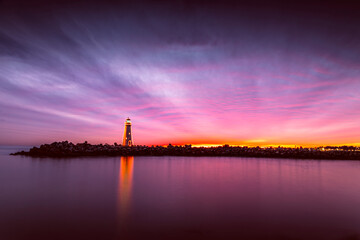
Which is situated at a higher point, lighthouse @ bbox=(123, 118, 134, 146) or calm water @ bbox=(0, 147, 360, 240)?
lighthouse @ bbox=(123, 118, 134, 146)

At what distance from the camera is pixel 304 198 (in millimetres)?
11672

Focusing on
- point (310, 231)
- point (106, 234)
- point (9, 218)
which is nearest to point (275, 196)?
point (310, 231)

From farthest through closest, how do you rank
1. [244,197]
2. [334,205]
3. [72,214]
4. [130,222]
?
[244,197]
[334,205]
[72,214]
[130,222]

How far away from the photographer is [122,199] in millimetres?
10820

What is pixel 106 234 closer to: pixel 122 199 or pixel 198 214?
pixel 198 214

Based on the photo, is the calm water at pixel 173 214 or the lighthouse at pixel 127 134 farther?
the lighthouse at pixel 127 134

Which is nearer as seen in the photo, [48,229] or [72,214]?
[48,229]

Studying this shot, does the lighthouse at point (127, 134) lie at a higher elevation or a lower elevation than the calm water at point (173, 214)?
higher

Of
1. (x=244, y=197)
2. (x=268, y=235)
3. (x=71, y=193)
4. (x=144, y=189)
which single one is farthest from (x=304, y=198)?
(x=71, y=193)

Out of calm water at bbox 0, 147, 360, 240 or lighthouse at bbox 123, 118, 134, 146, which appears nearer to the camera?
calm water at bbox 0, 147, 360, 240

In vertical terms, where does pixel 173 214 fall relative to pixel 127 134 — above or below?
below

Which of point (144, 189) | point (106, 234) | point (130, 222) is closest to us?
point (106, 234)

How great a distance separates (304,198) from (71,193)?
43.2 ft

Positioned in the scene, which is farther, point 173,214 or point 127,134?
point 127,134
